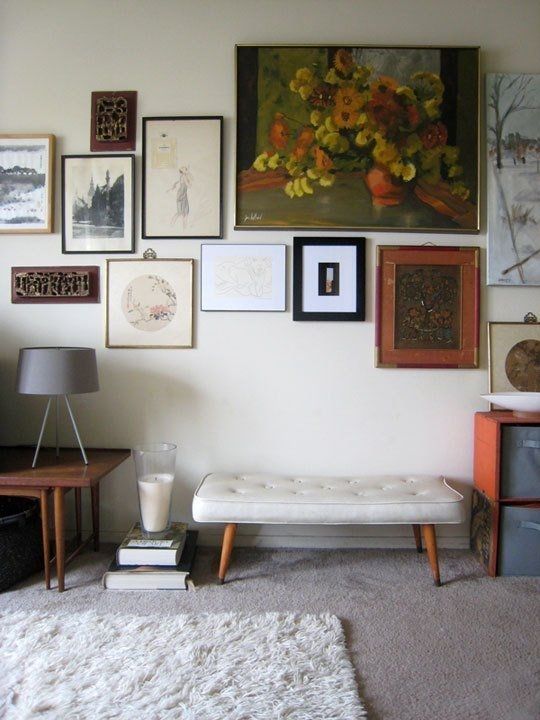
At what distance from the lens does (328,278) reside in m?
2.75

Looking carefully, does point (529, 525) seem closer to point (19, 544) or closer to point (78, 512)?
point (78, 512)

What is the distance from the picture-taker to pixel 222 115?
2748 millimetres

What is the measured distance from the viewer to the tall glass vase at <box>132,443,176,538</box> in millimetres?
2465

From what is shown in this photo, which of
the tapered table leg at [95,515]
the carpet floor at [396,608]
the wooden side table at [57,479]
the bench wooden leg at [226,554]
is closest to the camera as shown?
the carpet floor at [396,608]

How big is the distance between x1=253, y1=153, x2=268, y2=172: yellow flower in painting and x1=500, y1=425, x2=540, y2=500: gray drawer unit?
1.81 meters

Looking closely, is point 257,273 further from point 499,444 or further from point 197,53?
point 499,444

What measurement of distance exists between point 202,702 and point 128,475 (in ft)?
4.81

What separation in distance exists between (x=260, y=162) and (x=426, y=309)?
1.20 meters

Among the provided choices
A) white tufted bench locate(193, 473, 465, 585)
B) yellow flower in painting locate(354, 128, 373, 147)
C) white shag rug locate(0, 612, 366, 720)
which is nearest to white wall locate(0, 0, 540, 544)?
white tufted bench locate(193, 473, 465, 585)

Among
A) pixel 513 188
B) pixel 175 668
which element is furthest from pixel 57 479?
pixel 513 188

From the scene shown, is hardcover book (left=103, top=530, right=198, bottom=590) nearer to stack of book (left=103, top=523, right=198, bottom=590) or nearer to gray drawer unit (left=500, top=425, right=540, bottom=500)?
stack of book (left=103, top=523, right=198, bottom=590)

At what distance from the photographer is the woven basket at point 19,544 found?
7.48 ft

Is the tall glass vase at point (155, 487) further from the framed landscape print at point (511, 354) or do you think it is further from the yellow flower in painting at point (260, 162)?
the framed landscape print at point (511, 354)

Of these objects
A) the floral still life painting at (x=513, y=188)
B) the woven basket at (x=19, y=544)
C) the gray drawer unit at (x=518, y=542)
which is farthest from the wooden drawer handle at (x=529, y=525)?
the woven basket at (x=19, y=544)
